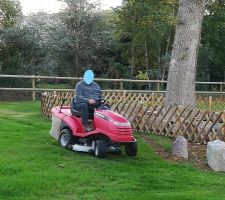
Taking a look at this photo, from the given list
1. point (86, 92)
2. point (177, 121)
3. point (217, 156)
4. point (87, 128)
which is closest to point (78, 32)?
point (177, 121)

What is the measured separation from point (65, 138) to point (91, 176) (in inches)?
82.6

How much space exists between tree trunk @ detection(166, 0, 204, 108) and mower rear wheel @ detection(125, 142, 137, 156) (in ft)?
16.2

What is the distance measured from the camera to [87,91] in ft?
31.0

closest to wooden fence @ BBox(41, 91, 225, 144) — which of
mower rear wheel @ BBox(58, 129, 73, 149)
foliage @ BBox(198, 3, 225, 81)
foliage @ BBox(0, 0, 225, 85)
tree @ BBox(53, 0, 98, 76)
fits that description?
mower rear wheel @ BBox(58, 129, 73, 149)

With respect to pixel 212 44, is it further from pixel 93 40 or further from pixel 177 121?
pixel 177 121

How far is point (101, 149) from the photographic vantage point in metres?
8.62

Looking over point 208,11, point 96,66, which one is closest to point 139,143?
point 96,66

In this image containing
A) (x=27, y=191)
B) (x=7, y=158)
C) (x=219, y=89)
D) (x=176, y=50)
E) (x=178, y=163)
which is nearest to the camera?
(x=27, y=191)

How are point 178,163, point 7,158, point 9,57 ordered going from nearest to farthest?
point 7,158 → point 178,163 → point 9,57

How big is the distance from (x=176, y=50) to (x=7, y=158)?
268 inches

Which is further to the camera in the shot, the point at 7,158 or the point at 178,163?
the point at 178,163

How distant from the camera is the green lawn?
6.58 metres

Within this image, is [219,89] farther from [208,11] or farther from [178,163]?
[178,163]

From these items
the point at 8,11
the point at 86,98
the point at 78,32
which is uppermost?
the point at 8,11
